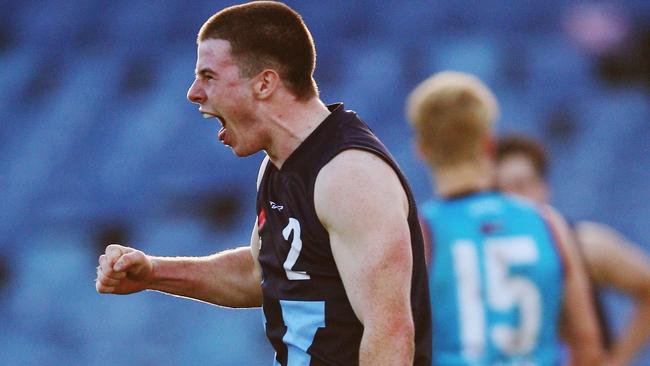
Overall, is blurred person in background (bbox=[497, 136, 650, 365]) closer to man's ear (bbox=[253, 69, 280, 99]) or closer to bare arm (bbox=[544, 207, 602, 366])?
bare arm (bbox=[544, 207, 602, 366])

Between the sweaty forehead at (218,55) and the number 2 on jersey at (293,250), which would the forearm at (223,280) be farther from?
the sweaty forehead at (218,55)

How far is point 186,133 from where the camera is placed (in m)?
11.9

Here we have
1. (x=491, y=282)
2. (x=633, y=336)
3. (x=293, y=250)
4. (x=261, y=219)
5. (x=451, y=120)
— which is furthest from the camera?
(x=633, y=336)

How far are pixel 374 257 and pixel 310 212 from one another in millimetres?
288

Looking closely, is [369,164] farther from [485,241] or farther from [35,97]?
[35,97]

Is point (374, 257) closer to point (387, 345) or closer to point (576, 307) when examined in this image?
point (387, 345)

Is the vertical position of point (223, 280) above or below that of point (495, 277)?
below

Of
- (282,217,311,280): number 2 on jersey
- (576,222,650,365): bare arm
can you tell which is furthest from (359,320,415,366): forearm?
(576,222,650,365): bare arm

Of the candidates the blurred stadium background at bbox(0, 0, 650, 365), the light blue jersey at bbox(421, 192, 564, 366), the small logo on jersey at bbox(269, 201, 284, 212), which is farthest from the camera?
the blurred stadium background at bbox(0, 0, 650, 365)

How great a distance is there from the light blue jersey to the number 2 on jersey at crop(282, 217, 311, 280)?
1115 mm

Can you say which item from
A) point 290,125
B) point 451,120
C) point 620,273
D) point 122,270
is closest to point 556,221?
point 451,120

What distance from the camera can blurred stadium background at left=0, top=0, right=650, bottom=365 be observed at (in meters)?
10.7

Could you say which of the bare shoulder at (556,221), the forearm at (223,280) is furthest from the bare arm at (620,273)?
the forearm at (223,280)

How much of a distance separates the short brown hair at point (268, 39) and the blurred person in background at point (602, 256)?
1.73 m
